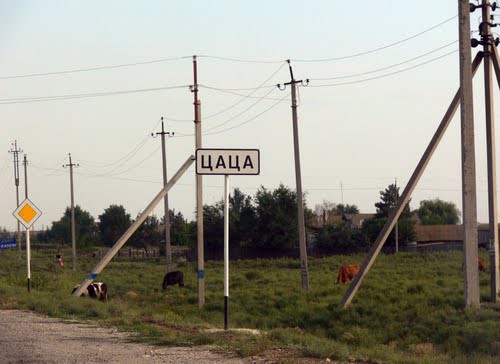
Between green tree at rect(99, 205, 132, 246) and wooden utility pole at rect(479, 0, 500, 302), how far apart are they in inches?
3723

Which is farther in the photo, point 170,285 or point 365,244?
point 365,244

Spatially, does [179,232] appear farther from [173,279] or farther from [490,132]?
[490,132]

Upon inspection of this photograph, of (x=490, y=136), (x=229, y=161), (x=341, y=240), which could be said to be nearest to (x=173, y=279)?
(x=490, y=136)

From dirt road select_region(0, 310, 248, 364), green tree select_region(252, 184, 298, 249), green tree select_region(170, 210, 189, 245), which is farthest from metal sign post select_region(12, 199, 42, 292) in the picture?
green tree select_region(170, 210, 189, 245)

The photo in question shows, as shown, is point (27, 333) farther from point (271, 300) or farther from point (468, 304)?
point (271, 300)

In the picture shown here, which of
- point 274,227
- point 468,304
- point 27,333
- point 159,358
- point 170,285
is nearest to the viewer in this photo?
point 159,358

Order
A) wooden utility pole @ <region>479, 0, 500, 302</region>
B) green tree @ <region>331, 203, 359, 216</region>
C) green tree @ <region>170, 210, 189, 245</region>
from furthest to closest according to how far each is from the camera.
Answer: green tree @ <region>331, 203, 359, 216</region> → green tree @ <region>170, 210, 189, 245</region> → wooden utility pole @ <region>479, 0, 500, 302</region>

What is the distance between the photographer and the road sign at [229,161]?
49.0 ft

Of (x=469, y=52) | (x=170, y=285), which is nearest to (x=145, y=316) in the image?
(x=469, y=52)

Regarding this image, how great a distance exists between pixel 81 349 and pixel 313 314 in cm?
1407

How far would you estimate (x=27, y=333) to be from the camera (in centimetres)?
1564

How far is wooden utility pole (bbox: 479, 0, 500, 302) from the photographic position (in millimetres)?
23797

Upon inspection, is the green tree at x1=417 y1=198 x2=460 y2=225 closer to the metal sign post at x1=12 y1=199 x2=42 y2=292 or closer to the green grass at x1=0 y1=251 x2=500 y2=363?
the green grass at x1=0 y1=251 x2=500 y2=363

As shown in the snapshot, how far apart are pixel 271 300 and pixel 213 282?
36.9 ft
